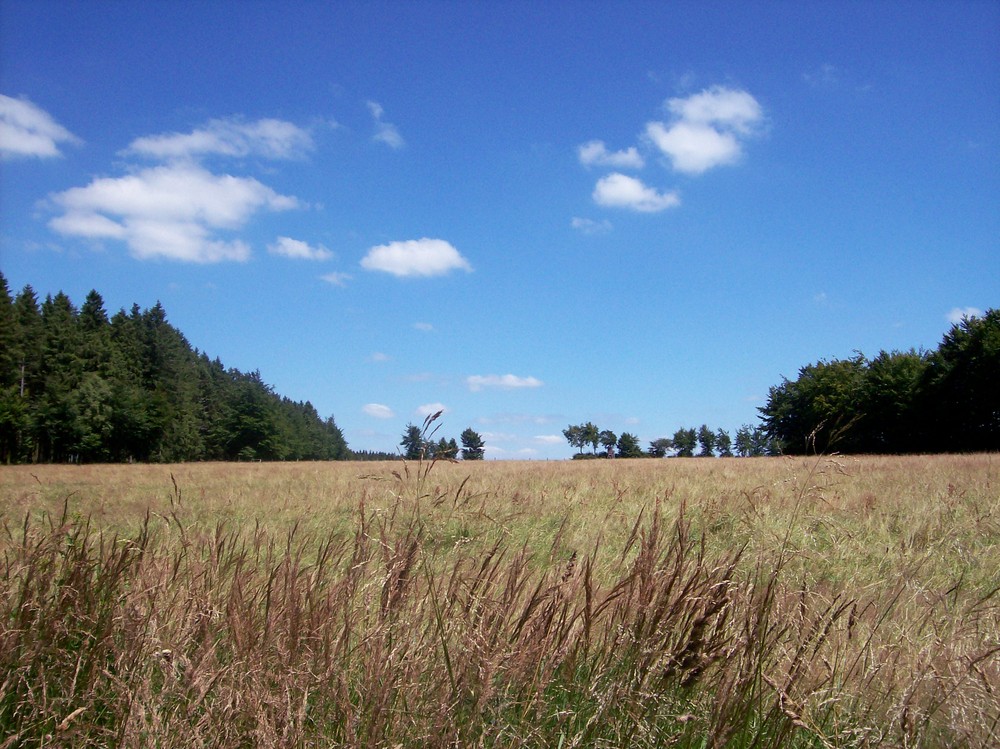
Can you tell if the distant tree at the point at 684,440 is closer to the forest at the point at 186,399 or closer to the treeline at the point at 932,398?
the forest at the point at 186,399

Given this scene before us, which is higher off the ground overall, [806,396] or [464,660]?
[806,396]

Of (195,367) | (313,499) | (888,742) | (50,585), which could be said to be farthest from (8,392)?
(888,742)

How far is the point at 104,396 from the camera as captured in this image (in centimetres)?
5503

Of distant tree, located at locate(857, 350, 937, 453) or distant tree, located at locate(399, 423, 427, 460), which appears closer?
distant tree, located at locate(399, 423, 427, 460)

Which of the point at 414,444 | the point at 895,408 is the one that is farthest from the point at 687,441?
the point at 414,444

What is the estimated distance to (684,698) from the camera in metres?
2.04

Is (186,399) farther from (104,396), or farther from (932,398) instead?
(932,398)

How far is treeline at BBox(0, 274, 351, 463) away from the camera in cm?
5281

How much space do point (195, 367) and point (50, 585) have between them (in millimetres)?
96405

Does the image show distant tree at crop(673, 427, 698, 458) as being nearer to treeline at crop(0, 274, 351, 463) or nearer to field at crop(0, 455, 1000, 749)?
treeline at crop(0, 274, 351, 463)

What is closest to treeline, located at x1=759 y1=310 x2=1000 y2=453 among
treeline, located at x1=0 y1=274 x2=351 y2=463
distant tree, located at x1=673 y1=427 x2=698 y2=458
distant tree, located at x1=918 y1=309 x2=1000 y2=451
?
distant tree, located at x1=918 y1=309 x2=1000 y2=451

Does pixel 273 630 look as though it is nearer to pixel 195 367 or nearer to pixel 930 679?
pixel 930 679

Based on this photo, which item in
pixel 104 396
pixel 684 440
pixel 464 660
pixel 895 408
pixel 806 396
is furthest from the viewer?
pixel 684 440

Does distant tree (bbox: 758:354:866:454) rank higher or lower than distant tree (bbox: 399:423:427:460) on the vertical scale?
higher
